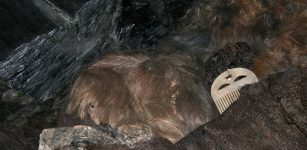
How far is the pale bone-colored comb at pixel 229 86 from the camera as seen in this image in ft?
9.22

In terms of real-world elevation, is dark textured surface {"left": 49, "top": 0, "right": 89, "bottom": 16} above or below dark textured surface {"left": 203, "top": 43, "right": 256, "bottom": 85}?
above

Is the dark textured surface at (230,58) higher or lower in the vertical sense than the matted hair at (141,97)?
lower

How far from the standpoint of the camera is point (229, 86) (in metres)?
2.87

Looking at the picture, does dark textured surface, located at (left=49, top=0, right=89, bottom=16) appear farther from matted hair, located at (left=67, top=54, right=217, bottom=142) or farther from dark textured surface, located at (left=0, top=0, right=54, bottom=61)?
matted hair, located at (left=67, top=54, right=217, bottom=142)

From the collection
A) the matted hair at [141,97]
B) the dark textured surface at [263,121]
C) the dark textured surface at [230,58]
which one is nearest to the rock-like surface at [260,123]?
the dark textured surface at [263,121]

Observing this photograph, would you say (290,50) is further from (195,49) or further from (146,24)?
(146,24)

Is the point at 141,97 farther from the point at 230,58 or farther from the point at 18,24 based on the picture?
the point at 18,24

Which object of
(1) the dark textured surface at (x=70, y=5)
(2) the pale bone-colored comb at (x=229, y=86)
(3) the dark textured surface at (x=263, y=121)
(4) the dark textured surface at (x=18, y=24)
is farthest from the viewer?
(1) the dark textured surface at (x=70, y=5)

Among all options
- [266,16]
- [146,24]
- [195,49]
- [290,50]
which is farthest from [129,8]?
[290,50]

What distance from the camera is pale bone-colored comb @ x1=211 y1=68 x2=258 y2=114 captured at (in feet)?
9.22

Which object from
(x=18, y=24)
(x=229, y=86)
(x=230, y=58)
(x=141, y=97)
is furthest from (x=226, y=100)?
(x=18, y=24)

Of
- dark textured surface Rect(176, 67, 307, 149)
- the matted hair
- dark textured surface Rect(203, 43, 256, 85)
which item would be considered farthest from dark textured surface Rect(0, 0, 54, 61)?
dark textured surface Rect(176, 67, 307, 149)

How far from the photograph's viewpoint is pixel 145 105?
9.10 ft

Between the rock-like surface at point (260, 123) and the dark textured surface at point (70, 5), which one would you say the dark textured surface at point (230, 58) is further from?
the dark textured surface at point (70, 5)
